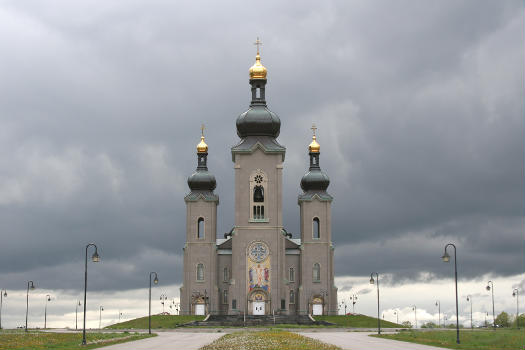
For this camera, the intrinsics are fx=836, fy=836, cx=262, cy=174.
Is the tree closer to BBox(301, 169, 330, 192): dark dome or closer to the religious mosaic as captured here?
BBox(301, 169, 330, 192): dark dome

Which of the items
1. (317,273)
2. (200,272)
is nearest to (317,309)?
(317,273)

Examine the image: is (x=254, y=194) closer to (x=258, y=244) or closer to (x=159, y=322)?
(x=258, y=244)

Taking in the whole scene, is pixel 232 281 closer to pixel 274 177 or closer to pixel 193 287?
pixel 193 287

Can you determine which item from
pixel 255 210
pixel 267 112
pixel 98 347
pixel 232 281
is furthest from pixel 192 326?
pixel 98 347

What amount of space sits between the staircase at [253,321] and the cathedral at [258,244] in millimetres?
2424

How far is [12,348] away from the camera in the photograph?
42.5 metres

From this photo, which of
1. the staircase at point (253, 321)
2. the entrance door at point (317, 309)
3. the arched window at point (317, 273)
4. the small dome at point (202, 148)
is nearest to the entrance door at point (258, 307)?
the staircase at point (253, 321)

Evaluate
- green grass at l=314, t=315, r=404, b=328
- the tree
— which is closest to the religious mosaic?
green grass at l=314, t=315, r=404, b=328

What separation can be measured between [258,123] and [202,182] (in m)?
10.7

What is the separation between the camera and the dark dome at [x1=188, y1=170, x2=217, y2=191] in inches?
3944

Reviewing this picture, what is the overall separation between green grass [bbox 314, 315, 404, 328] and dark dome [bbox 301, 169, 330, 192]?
1627 cm

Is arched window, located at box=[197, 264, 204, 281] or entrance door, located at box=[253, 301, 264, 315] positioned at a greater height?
arched window, located at box=[197, 264, 204, 281]

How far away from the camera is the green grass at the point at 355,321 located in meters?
87.1

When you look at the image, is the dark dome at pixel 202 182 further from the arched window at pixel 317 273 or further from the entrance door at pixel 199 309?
the arched window at pixel 317 273
